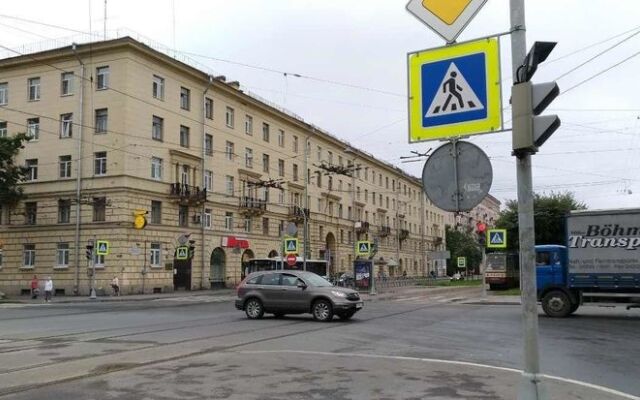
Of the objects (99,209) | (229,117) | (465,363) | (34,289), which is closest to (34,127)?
(99,209)

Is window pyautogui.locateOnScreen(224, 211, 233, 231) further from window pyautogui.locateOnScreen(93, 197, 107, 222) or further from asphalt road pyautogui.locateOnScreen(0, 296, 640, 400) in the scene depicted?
asphalt road pyautogui.locateOnScreen(0, 296, 640, 400)

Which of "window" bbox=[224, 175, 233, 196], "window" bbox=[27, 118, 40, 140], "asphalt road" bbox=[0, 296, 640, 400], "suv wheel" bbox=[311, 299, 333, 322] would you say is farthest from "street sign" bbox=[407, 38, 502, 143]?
"window" bbox=[224, 175, 233, 196]

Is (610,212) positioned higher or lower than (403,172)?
lower

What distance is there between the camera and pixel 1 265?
47.3 meters

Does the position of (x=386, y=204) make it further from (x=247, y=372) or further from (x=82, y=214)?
(x=247, y=372)

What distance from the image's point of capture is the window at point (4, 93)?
48.2 m

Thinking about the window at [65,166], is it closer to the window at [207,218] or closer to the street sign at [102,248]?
the street sign at [102,248]

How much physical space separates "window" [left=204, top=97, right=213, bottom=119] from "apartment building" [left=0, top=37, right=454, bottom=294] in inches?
3.4

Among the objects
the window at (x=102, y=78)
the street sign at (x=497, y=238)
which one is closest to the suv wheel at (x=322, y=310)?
the street sign at (x=497, y=238)

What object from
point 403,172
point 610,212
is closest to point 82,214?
point 610,212

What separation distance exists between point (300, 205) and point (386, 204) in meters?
28.8

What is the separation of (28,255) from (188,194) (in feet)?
41.3

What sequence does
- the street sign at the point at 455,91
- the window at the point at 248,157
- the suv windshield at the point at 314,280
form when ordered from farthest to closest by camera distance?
the window at the point at 248,157
the suv windshield at the point at 314,280
the street sign at the point at 455,91

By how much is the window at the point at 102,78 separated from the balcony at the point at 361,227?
42089mm
